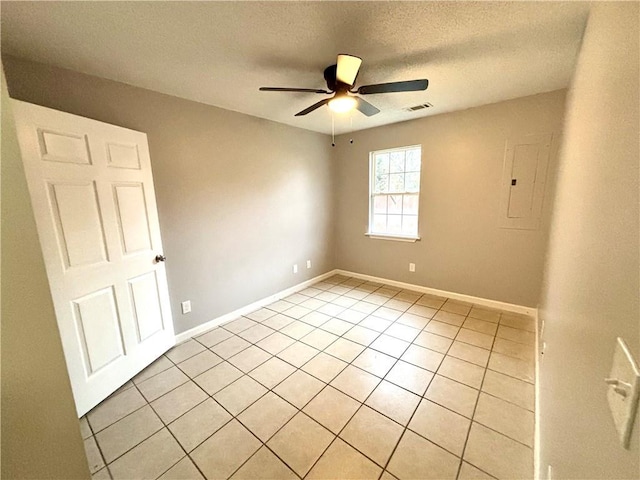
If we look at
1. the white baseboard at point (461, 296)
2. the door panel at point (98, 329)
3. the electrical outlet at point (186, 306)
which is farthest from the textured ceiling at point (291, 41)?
the white baseboard at point (461, 296)

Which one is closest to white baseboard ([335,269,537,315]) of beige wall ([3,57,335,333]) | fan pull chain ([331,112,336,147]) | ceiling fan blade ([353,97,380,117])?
beige wall ([3,57,335,333])

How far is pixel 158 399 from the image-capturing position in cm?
185

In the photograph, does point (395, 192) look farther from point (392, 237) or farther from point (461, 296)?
point (461, 296)

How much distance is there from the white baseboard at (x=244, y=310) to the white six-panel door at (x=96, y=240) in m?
0.34

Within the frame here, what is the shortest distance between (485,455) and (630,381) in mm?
1417

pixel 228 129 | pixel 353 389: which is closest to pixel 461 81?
pixel 228 129

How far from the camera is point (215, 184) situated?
2.74 meters

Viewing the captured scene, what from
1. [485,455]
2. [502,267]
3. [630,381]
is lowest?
[485,455]

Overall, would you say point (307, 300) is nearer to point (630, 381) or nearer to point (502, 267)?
point (502, 267)

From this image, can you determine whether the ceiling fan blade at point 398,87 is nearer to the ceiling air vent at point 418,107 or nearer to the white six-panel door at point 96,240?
the ceiling air vent at point 418,107

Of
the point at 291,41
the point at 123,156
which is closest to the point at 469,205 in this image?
the point at 291,41

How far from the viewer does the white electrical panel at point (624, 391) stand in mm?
424

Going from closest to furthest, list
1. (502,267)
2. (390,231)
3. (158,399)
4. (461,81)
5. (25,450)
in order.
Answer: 1. (25,450)
2. (158,399)
3. (461,81)
4. (502,267)
5. (390,231)

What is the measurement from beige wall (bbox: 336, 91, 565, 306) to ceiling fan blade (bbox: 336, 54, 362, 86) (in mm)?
1936
